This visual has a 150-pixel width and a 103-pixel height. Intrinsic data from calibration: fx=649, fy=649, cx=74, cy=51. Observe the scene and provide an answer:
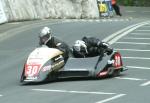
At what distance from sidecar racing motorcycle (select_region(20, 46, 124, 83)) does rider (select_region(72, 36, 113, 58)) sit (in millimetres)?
318

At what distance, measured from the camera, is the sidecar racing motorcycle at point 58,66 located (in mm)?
14998

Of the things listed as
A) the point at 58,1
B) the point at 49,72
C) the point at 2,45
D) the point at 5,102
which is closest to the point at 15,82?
the point at 49,72

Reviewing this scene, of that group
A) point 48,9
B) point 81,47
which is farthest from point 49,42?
point 48,9

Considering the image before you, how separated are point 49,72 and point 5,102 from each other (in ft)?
8.13

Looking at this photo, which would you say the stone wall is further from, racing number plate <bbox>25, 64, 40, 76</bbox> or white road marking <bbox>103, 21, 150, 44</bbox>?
racing number plate <bbox>25, 64, 40, 76</bbox>

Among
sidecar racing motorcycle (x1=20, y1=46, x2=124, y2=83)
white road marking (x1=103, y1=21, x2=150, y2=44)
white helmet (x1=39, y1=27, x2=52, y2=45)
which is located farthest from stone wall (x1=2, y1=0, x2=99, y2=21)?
sidecar racing motorcycle (x1=20, y1=46, x2=124, y2=83)

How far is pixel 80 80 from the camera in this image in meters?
15.5

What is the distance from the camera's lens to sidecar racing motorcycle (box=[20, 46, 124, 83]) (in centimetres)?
1500

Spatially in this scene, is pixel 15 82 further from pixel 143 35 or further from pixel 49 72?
pixel 143 35

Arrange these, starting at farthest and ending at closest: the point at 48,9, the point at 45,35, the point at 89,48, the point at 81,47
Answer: the point at 48,9 → the point at 89,48 → the point at 81,47 → the point at 45,35

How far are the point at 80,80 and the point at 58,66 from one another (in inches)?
25.7

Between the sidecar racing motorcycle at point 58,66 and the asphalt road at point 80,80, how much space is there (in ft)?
0.65

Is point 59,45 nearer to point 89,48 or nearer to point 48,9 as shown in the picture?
point 89,48

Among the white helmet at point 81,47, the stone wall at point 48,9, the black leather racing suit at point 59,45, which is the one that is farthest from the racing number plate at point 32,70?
the stone wall at point 48,9
